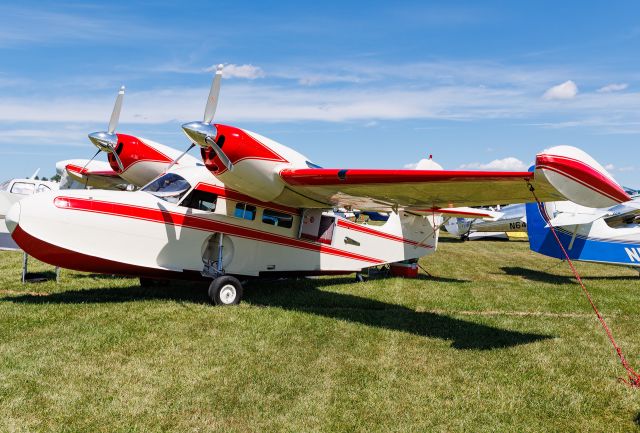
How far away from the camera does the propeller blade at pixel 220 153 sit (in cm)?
776

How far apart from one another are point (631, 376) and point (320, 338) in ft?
12.0

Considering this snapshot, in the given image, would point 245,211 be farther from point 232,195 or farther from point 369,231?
point 369,231

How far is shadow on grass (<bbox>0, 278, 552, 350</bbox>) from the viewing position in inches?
274

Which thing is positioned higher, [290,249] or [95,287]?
[290,249]

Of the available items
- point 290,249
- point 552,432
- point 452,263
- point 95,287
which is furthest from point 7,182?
point 552,432

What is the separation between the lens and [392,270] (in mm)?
13328

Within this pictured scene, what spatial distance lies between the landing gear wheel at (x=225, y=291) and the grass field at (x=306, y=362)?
38 centimetres

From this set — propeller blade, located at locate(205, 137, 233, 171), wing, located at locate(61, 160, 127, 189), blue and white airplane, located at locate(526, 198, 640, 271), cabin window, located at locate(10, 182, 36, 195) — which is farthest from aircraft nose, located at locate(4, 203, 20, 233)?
blue and white airplane, located at locate(526, 198, 640, 271)

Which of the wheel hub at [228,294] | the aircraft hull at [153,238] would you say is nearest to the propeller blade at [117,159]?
the aircraft hull at [153,238]

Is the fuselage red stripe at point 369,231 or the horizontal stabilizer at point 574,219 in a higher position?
the horizontal stabilizer at point 574,219

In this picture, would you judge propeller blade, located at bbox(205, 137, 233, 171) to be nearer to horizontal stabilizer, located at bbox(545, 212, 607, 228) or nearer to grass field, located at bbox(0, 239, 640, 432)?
A: grass field, located at bbox(0, 239, 640, 432)

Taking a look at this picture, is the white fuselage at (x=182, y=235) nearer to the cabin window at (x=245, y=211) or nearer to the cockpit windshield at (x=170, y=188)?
the cabin window at (x=245, y=211)

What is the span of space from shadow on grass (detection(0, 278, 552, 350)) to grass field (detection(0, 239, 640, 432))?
4 centimetres

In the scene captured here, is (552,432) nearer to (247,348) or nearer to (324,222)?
(247,348)
